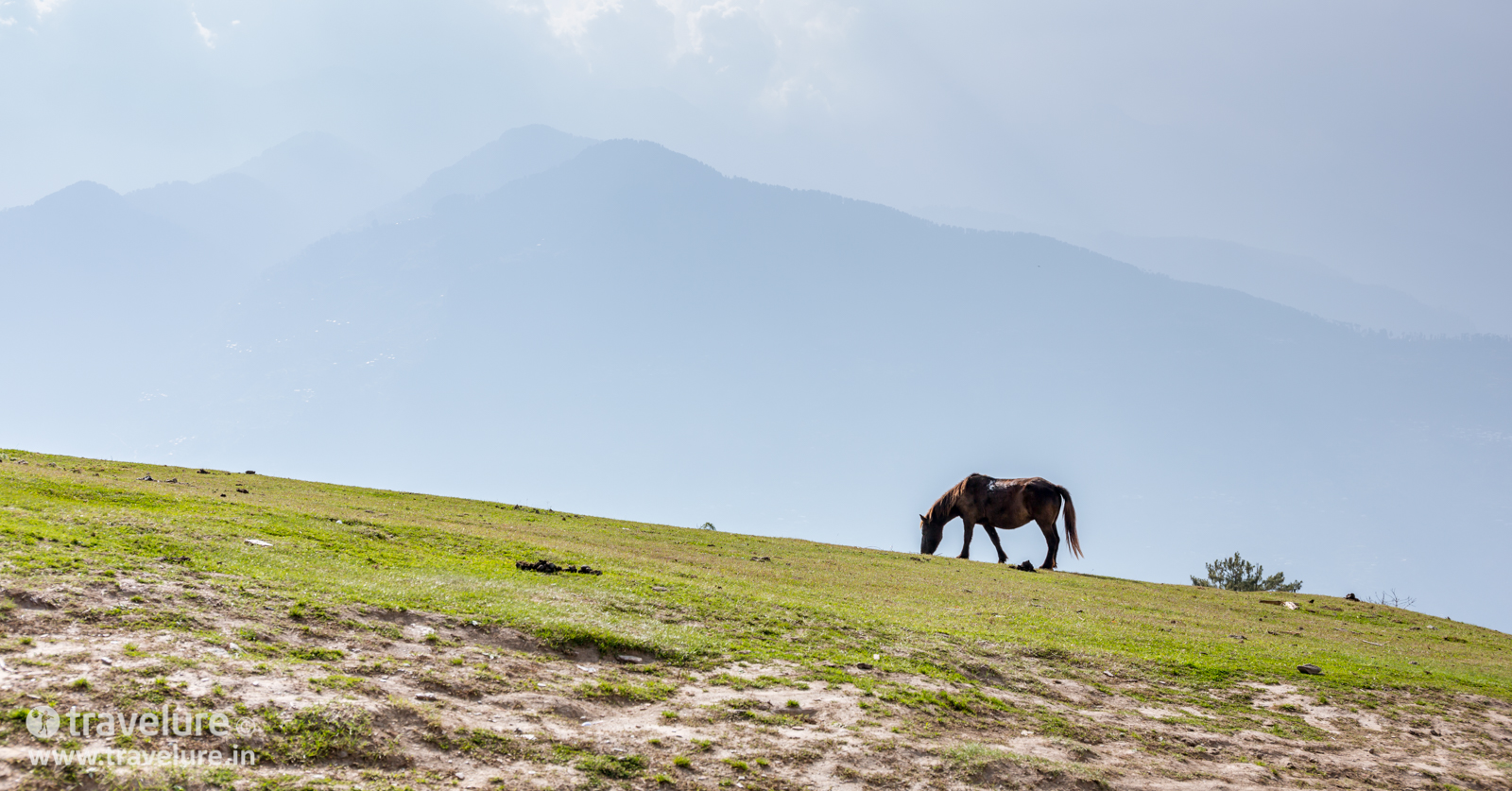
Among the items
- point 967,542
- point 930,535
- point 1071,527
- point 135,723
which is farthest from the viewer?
point 930,535

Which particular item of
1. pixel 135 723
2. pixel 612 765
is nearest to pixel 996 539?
pixel 612 765

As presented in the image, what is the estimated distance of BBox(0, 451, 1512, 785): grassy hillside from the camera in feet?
29.5

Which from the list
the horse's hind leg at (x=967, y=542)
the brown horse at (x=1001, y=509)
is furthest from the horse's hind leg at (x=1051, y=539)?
the horse's hind leg at (x=967, y=542)

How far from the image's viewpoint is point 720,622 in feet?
40.8

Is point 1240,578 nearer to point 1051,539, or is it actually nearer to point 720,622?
point 1051,539

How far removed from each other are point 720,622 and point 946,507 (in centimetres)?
2383

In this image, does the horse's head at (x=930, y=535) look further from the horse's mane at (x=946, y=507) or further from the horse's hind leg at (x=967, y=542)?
Result: the horse's hind leg at (x=967, y=542)

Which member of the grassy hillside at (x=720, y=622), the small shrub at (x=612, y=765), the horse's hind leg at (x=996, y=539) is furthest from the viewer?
the horse's hind leg at (x=996, y=539)

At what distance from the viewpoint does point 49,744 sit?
5.34m

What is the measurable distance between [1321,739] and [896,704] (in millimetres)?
5395

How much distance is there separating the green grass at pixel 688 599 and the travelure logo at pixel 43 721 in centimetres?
220

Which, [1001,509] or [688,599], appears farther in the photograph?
[1001,509]

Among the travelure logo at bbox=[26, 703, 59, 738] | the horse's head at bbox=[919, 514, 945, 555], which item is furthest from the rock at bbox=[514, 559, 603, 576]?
the horse's head at bbox=[919, 514, 945, 555]

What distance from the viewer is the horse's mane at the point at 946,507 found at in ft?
111
